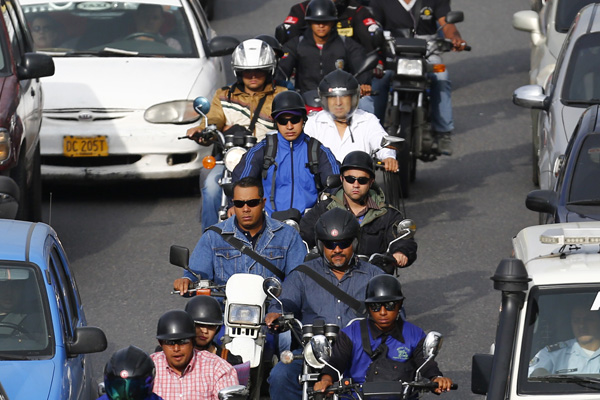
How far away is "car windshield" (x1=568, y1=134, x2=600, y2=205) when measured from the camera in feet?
37.0

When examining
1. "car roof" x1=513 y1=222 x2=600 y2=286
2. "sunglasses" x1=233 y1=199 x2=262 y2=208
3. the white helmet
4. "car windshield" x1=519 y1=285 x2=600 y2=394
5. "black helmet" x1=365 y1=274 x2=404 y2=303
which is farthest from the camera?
the white helmet

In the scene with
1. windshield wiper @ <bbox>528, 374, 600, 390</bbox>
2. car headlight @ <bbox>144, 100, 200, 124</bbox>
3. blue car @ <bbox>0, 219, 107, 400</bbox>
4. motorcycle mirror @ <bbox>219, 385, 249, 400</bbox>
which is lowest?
Result: car headlight @ <bbox>144, 100, 200, 124</bbox>

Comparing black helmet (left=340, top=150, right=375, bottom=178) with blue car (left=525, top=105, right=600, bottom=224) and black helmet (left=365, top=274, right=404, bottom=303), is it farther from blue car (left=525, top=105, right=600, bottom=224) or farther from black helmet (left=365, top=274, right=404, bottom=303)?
black helmet (left=365, top=274, right=404, bottom=303)

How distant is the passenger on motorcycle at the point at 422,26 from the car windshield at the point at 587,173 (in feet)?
17.1

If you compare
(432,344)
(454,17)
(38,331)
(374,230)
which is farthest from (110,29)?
(432,344)

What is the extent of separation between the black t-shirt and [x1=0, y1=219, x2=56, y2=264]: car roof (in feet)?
27.5

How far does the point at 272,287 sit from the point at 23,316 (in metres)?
1.42

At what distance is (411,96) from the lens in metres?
16.5

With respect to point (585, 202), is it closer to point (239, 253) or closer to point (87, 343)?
point (239, 253)

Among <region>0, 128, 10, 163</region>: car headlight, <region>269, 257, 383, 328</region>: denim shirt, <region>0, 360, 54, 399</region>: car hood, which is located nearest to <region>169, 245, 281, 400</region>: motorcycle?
<region>269, 257, 383, 328</region>: denim shirt

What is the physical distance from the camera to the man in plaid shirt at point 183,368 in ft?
28.4

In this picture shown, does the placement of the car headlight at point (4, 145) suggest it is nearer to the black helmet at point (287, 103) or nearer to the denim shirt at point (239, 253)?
the black helmet at point (287, 103)

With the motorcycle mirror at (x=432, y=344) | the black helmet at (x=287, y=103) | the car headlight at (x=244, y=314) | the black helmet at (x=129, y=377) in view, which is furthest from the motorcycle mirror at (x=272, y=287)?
the black helmet at (x=287, y=103)

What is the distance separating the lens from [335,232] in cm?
994
